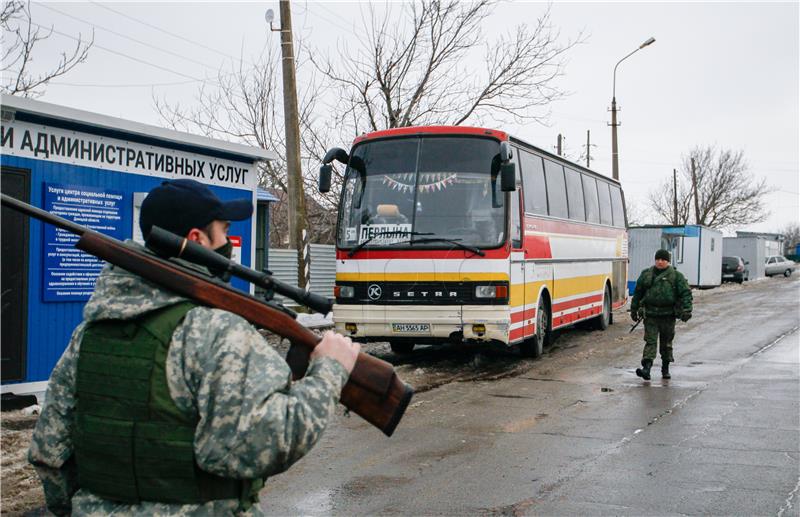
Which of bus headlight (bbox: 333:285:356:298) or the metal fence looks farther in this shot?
the metal fence

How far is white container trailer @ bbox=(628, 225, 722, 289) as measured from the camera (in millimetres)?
40406

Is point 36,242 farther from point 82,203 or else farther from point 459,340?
point 459,340

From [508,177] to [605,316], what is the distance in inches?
346

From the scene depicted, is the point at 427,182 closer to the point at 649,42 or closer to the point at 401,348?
the point at 401,348

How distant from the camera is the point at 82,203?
9.89 m

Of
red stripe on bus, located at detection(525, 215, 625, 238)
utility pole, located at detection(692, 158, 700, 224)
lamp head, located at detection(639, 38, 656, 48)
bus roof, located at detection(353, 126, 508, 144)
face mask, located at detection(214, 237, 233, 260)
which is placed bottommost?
face mask, located at detection(214, 237, 233, 260)

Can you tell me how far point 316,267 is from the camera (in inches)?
882

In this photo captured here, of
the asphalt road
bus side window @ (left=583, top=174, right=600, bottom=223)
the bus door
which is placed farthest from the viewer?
bus side window @ (left=583, top=174, right=600, bottom=223)

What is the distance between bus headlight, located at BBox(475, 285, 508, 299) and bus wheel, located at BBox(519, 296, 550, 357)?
195 centimetres

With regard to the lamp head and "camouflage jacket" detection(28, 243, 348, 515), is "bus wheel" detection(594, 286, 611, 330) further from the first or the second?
the lamp head

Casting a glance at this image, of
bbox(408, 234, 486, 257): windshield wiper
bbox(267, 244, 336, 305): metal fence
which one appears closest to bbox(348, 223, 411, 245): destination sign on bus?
bbox(408, 234, 486, 257): windshield wiper

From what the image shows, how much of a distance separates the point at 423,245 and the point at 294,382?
9.47 meters

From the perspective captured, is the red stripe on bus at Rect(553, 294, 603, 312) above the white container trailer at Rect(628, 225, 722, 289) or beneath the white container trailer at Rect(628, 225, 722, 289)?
beneath

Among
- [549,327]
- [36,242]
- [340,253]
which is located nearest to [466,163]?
[340,253]
